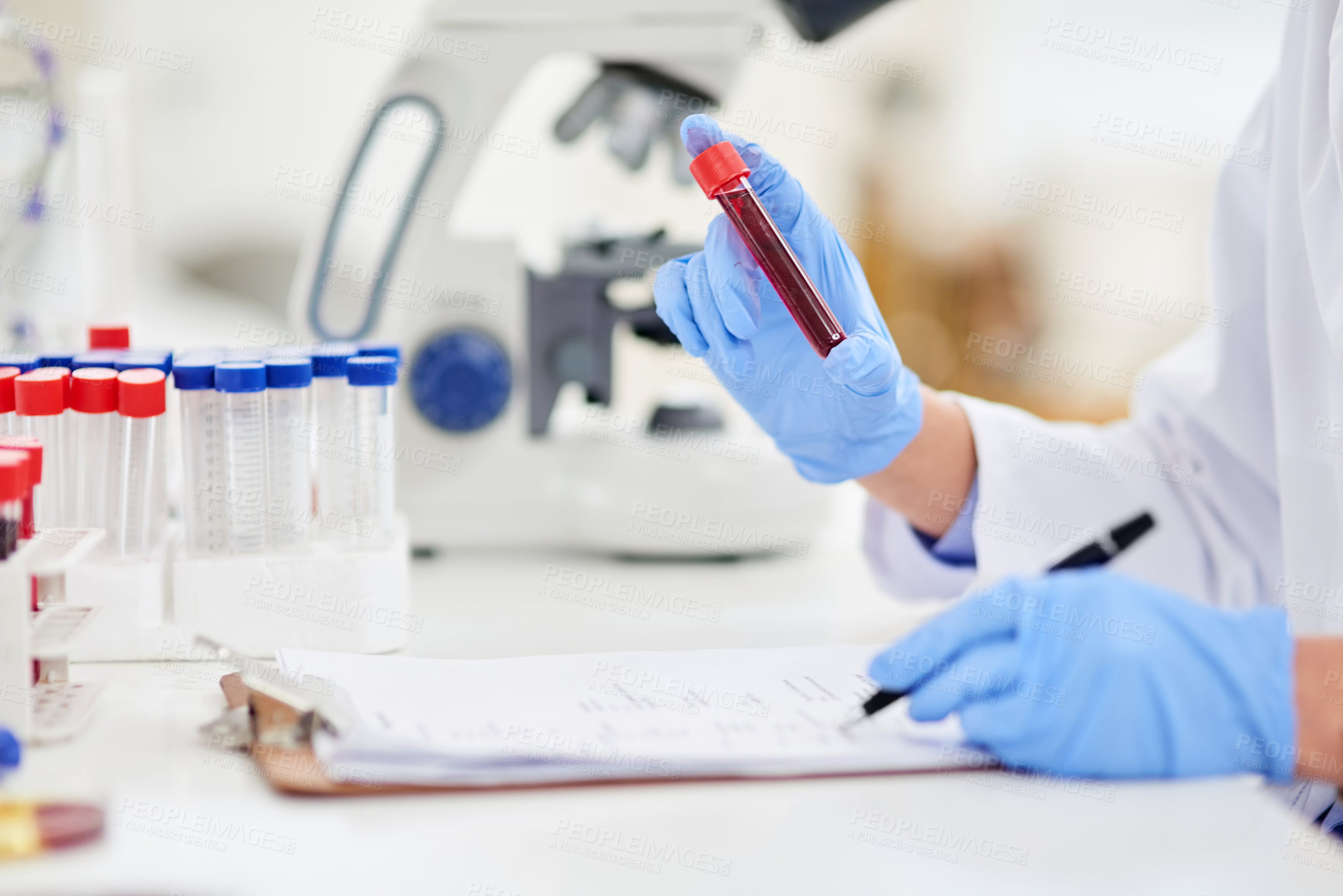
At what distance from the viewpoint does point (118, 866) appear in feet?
1.44

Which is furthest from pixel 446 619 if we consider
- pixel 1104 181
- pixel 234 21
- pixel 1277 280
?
pixel 1104 181

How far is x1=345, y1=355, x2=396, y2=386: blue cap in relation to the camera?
29.0 inches

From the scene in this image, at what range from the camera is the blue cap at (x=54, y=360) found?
709mm

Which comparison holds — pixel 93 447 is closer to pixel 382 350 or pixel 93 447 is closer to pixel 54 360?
Answer: pixel 54 360

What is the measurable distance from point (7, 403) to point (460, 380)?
0.48 m

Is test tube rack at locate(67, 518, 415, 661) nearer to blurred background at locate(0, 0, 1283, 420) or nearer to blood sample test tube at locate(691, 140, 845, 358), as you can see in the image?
blood sample test tube at locate(691, 140, 845, 358)

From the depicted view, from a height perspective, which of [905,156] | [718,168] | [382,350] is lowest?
[382,350]

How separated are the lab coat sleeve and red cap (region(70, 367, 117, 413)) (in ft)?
2.15

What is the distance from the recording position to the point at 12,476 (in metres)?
0.52

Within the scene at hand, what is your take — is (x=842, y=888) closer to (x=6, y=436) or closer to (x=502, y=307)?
(x=6, y=436)

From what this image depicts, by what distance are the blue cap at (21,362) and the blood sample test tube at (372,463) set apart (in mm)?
203

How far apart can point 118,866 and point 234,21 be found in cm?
287

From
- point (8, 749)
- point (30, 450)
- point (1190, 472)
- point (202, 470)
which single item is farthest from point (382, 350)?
point (1190, 472)

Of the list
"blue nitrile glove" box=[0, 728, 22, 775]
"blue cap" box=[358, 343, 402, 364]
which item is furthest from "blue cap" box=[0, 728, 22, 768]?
"blue cap" box=[358, 343, 402, 364]
